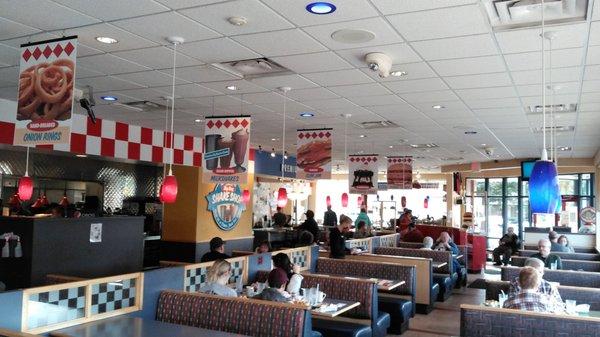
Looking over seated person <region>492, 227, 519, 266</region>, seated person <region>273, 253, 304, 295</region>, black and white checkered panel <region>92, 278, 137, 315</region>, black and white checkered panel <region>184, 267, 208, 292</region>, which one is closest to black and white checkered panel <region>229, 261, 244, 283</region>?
black and white checkered panel <region>184, 267, 208, 292</region>

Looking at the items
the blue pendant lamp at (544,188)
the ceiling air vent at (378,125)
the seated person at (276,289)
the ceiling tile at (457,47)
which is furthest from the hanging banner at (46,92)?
the ceiling air vent at (378,125)

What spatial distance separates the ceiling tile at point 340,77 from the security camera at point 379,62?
23.3 inches

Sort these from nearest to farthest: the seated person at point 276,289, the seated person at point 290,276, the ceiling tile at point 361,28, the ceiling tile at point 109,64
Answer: the ceiling tile at point 361,28 → the seated person at point 276,289 → the seated person at point 290,276 → the ceiling tile at point 109,64

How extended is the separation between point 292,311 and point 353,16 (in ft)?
7.88

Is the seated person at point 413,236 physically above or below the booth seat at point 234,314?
above

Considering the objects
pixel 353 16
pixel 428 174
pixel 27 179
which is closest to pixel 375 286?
pixel 353 16

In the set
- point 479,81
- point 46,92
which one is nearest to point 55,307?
point 46,92

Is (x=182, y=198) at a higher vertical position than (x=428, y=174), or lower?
lower

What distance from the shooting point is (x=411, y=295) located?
284 inches

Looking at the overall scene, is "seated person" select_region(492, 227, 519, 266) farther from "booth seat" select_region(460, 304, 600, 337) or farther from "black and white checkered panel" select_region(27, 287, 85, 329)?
"black and white checkered panel" select_region(27, 287, 85, 329)

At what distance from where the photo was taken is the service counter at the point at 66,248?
238 inches

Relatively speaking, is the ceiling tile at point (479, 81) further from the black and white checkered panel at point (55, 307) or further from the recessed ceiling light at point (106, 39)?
the black and white checkered panel at point (55, 307)

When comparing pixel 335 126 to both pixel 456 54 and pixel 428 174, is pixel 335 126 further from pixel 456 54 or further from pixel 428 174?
pixel 428 174

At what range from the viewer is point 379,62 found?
16.6 feet
